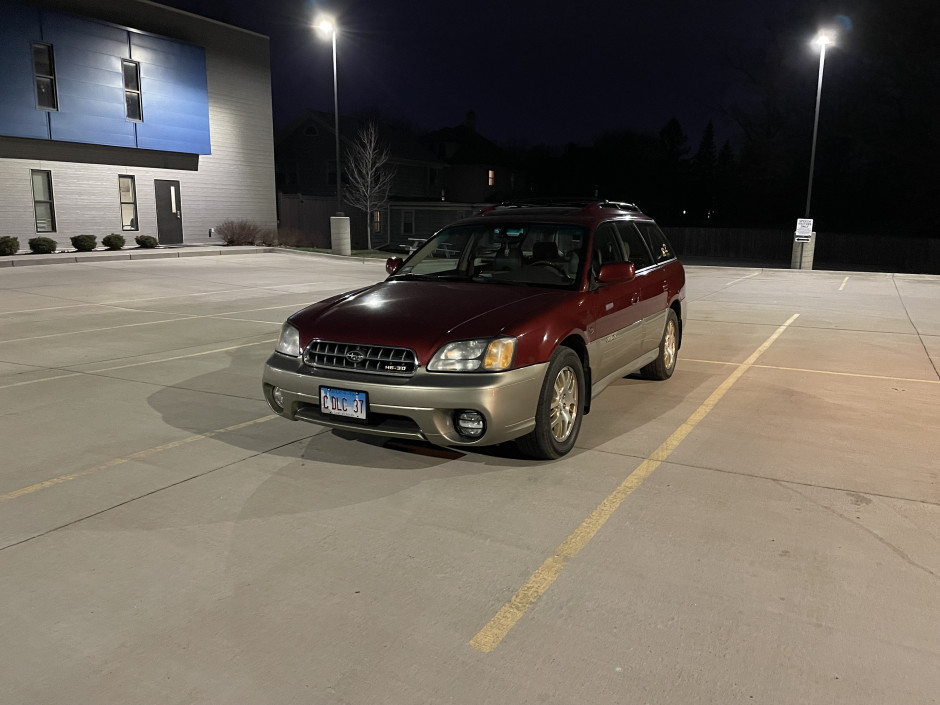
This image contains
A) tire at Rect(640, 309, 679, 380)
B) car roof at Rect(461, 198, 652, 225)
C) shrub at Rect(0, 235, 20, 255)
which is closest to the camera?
car roof at Rect(461, 198, 652, 225)

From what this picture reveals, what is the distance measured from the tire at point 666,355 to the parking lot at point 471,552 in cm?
23

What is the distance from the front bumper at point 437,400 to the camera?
14.6 feet

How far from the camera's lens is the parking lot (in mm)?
2832

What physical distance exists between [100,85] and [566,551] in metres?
27.3

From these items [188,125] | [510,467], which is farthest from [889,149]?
[510,467]

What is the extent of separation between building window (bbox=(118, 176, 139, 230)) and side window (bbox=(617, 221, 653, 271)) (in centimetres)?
2487

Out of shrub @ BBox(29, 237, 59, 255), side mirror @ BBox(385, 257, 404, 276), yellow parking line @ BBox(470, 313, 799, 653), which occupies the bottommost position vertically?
yellow parking line @ BBox(470, 313, 799, 653)

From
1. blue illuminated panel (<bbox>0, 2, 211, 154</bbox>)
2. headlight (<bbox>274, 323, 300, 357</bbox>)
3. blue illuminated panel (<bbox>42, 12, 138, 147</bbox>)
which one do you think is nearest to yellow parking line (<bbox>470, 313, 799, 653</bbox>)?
headlight (<bbox>274, 323, 300, 357</bbox>)

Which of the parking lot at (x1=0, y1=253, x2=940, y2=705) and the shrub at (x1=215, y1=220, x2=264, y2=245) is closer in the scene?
the parking lot at (x1=0, y1=253, x2=940, y2=705)

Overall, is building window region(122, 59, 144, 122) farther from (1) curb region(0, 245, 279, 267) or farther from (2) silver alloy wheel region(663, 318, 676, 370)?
(2) silver alloy wheel region(663, 318, 676, 370)

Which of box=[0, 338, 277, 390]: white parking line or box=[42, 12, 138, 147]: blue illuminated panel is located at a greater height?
box=[42, 12, 138, 147]: blue illuminated panel

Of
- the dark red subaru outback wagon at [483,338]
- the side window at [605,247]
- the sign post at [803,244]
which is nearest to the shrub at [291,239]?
the sign post at [803,244]

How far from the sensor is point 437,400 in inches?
175

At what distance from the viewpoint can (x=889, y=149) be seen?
135 ft
